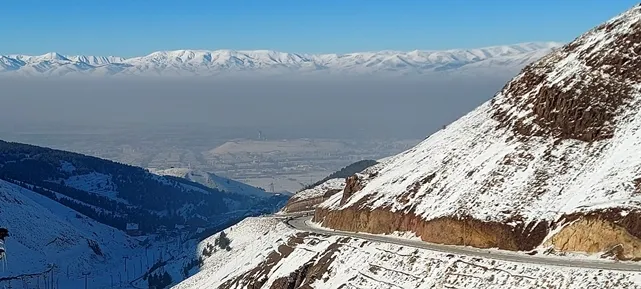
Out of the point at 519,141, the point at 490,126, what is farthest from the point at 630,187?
the point at 490,126

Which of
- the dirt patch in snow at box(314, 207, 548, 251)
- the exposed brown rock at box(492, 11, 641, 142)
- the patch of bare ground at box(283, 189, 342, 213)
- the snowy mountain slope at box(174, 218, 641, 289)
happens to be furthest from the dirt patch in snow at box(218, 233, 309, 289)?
the patch of bare ground at box(283, 189, 342, 213)

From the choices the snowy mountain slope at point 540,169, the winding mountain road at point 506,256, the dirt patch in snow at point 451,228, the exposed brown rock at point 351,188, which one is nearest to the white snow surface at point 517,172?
the snowy mountain slope at point 540,169

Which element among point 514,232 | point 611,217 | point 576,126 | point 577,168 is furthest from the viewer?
point 576,126

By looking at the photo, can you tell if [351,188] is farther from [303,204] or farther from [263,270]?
[303,204]

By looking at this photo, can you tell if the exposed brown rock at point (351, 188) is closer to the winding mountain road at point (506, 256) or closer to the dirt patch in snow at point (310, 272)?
the winding mountain road at point (506, 256)

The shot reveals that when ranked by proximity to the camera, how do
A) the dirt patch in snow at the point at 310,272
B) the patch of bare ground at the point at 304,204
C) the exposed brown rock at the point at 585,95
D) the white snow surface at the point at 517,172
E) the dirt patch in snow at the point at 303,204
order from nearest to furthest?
the white snow surface at the point at 517,172
the dirt patch in snow at the point at 310,272
the exposed brown rock at the point at 585,95
the patch of bare ground at the point at 304,204
the dirt patch in snow at the point at 303,204

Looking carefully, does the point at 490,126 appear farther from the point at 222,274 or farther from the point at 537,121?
the point at 222,274

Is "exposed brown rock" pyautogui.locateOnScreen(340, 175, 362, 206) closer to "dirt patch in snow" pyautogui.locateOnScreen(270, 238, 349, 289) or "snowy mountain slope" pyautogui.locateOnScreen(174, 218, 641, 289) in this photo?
"snowy mountain slope" pyautogui.locateOnScreen(174, 218, 641, 289)
